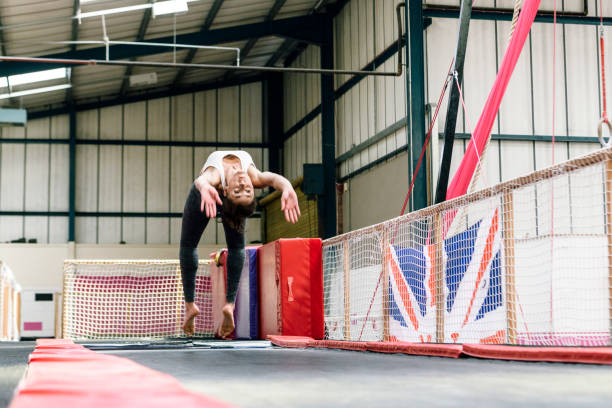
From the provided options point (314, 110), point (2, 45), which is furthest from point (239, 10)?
point (2, 45)

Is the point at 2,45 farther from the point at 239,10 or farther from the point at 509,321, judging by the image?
the point at 509,321

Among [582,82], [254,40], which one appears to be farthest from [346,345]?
[254,40]

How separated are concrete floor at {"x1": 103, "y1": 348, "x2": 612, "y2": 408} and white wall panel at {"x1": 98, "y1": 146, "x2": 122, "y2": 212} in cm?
1866

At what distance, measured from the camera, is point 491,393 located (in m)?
1.73

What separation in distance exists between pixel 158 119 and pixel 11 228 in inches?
198

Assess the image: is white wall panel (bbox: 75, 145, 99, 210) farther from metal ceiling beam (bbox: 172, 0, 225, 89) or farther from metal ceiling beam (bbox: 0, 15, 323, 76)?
metal ceiling beam (bbox: 0, 15, 323, 76)

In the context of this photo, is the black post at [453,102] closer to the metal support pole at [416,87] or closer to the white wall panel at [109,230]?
the metal support pole at [416,87]

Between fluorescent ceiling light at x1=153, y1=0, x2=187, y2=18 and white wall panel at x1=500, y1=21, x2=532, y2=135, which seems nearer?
white wall panel at x1=500, y1=21, x2=532, y2=135

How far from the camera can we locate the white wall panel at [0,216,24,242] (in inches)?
789

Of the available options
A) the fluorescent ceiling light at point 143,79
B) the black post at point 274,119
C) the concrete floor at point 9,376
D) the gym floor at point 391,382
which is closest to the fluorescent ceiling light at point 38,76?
the fluorescent ceiling light at point 143,79

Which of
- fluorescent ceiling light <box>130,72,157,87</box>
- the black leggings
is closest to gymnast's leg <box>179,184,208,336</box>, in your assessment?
the black leggings

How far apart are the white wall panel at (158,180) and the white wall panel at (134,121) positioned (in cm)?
52

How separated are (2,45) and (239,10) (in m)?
4.86

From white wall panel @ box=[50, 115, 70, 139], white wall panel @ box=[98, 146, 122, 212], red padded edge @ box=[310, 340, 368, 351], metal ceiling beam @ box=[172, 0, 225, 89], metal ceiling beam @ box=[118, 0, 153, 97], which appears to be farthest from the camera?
white wall panel @ box=[98, 146, 122, 212]
